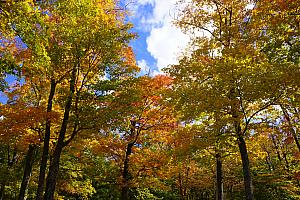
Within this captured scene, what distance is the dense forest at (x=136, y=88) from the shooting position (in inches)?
344

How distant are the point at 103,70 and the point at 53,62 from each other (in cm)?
215

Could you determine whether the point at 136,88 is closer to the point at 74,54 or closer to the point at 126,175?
the point at 74,54

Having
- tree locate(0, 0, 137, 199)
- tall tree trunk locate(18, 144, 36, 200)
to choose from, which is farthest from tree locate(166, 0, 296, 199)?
tall tree trunk locate(18, 144, 36, 200)

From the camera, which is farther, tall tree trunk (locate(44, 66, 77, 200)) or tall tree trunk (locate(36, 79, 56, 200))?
tall tree trunk (locate(36, 79, 56, 200))

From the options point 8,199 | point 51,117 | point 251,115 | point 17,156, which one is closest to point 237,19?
point 251,115

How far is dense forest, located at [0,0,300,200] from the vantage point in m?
8.74

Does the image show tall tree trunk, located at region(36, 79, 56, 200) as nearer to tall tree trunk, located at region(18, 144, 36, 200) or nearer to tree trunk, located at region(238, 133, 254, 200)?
tall tree trunk, located at region(18, 144, 36, 200)

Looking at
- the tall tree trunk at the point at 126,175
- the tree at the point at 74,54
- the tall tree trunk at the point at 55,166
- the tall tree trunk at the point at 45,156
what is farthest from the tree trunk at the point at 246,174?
the tall tree trunk at the point at 45,156

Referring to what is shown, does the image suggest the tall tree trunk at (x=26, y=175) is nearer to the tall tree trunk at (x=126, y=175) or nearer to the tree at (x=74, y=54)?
the tree at (x=74, y=54)

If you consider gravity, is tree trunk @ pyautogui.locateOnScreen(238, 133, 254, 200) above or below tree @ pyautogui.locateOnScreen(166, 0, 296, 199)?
below

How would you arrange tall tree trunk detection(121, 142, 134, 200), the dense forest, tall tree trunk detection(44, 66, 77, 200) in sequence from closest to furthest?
1. the dense forest
2. tall tree trunk detection(44, 66, 77, 200)
3. tall tree trunk detection(121, 142, 134, 200)

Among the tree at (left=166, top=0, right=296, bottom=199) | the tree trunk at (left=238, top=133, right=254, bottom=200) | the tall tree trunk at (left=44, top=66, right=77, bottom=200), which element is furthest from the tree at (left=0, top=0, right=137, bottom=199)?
the tree trunk at (left=238, top=133, right=254, bottom=200)

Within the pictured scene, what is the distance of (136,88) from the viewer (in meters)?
12.2

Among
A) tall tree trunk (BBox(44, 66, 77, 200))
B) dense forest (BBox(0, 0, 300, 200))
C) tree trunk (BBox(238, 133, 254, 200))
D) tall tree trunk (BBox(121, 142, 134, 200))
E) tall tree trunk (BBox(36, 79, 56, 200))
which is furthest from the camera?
tall tree trunk (BBox(121, 142, 134, 200))
